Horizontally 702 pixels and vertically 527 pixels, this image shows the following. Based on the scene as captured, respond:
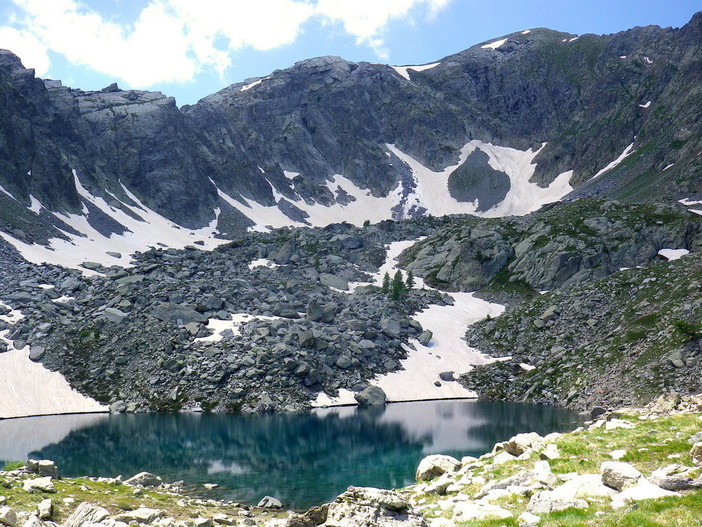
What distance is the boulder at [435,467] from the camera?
923 inches

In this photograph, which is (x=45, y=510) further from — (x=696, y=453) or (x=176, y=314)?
(x=176, y=314)

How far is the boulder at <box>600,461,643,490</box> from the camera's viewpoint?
43.7 feet

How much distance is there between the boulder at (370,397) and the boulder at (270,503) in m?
44.3

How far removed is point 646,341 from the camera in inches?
2869

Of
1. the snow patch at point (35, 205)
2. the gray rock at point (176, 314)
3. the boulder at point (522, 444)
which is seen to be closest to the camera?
the boulder at point (522, 444)

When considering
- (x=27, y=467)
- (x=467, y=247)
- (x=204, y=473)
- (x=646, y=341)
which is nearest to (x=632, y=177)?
(x=467, y=247)

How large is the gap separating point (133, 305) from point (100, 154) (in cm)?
10736

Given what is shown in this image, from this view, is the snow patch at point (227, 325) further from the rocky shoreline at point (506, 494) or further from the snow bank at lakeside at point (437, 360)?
the rocky shoreline at point (506, 494)

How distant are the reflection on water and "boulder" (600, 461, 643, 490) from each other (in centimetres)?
2194

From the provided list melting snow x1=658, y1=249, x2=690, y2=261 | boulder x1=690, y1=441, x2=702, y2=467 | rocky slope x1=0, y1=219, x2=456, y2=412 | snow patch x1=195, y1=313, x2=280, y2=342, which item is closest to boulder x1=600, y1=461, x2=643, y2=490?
boulder x1=690, y1=441, x2=702, y2=467

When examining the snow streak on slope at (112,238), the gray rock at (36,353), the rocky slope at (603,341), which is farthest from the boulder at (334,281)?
the gray rock at (36,353)

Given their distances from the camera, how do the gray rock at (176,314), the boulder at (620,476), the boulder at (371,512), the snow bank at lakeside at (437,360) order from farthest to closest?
the gray rock at (176,314) < the snow bank at lakeside at (437,360) < the boulder at (620,476) < the boulder at (371,512)

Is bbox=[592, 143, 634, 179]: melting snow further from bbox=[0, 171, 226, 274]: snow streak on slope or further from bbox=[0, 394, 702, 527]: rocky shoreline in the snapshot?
bbox=[0, 394, 702, 527]: rocky shoreline

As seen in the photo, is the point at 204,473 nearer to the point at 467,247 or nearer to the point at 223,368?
the point at 223,368
